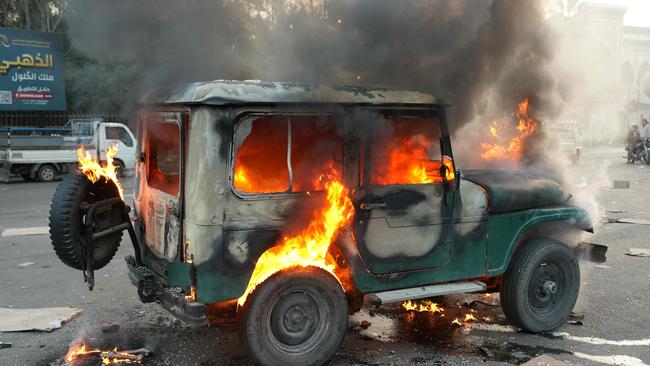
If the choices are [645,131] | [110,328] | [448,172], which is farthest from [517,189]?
[645,131]

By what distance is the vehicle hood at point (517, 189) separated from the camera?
4727 mm

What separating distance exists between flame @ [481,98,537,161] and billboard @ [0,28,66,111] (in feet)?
67.9

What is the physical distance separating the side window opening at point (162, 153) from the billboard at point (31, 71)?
783 inches

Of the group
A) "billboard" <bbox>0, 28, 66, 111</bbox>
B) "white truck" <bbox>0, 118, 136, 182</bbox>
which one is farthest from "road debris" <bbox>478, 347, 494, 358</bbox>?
"billboard" <bbox>0, 28, 66, 111</bbox>

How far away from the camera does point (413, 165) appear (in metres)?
4.67

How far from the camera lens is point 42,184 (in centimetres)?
1709

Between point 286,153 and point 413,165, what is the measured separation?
1159 millimetres

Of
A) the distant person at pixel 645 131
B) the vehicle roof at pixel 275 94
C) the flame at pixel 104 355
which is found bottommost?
the flame at pixel 104 355

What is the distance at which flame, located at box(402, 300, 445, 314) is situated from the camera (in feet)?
18.0

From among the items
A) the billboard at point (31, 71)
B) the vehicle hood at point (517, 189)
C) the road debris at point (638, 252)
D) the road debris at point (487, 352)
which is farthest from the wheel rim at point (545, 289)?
the billboard at point (31, 71)

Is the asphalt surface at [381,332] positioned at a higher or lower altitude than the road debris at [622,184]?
lower

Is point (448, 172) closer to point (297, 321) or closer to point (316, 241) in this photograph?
point (316, 241)

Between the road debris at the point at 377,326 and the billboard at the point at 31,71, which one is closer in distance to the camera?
the road debris at the point at 377,326

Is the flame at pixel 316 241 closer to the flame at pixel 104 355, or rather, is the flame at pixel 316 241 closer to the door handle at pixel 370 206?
the door handle at pixel 370 206
